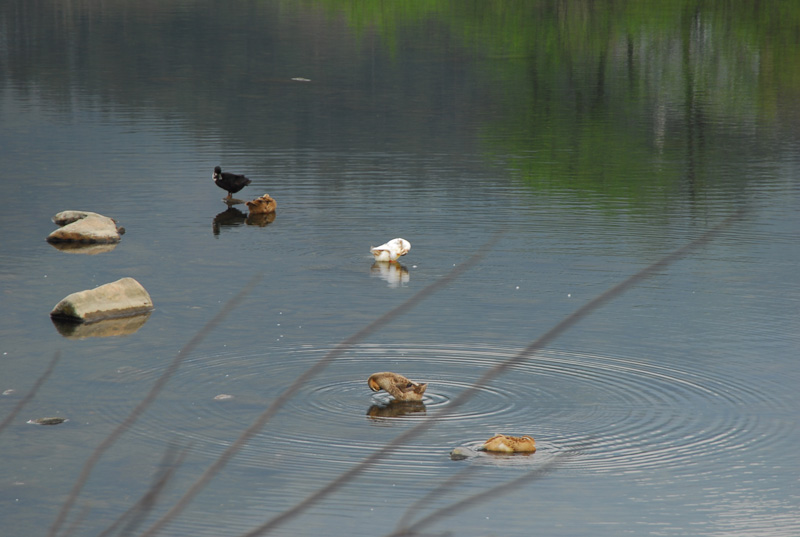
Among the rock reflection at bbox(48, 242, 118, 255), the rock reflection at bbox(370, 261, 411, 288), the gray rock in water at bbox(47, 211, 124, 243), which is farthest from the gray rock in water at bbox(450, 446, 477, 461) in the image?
the gray rock in water at bbox(47, 211, 124, 243)

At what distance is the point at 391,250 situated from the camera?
1630 centimetres

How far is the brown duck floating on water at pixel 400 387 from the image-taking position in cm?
1034

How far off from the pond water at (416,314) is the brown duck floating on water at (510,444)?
102 mm

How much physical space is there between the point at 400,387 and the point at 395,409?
0.63 feet

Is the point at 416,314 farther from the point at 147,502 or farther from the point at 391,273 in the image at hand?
the point at 147,502

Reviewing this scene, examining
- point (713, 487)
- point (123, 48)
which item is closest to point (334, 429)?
point (713, 487)

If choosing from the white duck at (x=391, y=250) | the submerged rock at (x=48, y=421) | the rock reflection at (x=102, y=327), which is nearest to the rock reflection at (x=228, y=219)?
the white duck at (x=391, y=250)

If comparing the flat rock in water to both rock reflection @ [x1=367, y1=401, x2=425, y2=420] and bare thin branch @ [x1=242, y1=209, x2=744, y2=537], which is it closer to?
rock reflection @ [x1=367, y1=401, x2=425, y2=420]

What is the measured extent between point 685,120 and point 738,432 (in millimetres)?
24163

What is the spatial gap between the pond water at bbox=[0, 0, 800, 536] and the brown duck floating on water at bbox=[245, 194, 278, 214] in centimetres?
44

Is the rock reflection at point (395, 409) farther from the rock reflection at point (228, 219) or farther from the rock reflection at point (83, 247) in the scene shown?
the rock reflection at point (228, 219)

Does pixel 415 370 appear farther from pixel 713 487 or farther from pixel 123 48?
pixel 123 48

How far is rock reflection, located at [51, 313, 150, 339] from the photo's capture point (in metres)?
12.9

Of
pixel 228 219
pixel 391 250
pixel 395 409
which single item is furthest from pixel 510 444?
pixel 228 219
